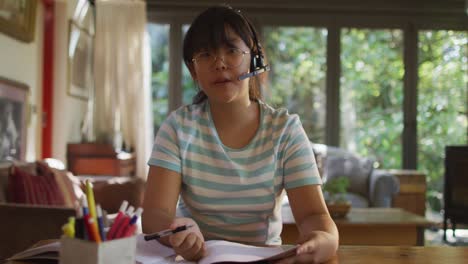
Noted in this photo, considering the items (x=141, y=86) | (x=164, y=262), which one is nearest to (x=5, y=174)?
(x=164, y=262)

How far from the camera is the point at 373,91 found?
649 cm

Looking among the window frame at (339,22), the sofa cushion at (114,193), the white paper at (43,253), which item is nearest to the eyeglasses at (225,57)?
the white paper at (43,253)

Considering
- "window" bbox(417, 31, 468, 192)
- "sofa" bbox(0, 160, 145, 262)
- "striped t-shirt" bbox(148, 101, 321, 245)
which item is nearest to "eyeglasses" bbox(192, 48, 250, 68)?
"striped t-shirt" bbox(148, 101, 321, 245)

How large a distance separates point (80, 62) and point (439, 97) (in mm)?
3971

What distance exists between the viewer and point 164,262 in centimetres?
93

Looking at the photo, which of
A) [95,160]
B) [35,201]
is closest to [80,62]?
[95,160]

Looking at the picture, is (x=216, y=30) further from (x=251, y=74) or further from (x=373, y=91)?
(x=373, y=91)

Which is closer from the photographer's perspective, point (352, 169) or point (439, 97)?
point (352, 169)

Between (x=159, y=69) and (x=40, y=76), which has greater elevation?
(x=159, y=69)

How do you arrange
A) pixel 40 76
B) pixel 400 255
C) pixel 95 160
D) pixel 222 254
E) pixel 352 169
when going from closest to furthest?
pixel 222 254, pixel 400 255, pixel 40 76, pixel 95 160, pixel 352 169

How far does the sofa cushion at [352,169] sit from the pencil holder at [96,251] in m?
4.71

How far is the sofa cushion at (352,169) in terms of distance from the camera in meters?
5.26

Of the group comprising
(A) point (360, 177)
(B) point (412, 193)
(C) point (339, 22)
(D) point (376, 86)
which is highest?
(C) point (339, 22)

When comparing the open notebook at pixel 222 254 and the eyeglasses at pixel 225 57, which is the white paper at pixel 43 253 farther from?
the eyeglasses at pixel 225 57
